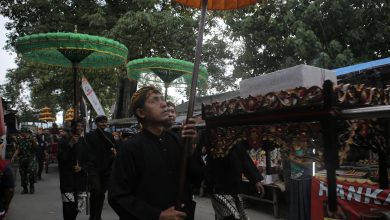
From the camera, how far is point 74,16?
1678cm

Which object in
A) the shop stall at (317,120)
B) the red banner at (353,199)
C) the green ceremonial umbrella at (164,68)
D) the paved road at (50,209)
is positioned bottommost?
the paved road at (50,209)

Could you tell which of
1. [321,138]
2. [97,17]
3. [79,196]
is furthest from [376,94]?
[97,17]

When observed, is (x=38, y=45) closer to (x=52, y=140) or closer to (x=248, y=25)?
(x=248, y=25)

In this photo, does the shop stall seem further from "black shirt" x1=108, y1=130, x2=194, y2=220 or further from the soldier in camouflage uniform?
the soldier in camouflage uniform

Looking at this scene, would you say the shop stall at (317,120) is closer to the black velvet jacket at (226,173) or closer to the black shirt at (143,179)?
the black shirt at (143,179)

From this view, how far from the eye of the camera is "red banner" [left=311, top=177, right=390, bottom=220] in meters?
4.71

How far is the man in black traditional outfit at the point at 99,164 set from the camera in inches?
266

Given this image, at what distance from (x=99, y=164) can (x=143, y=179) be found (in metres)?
4.50

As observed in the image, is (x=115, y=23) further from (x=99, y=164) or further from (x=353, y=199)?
(x=353, y=199)

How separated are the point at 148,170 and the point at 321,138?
1169 millimetres

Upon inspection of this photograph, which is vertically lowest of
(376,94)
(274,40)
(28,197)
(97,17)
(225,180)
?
(28,197)

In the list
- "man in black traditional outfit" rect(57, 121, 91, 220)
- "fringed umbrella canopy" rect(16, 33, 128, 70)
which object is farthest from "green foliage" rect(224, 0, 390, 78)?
"man in black traditional outfit" rect(57, 121, 91, 220)

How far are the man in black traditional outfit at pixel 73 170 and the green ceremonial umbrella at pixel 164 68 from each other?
334cm

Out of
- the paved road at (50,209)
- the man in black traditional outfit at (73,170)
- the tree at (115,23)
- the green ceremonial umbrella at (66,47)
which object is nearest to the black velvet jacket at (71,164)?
the man in black traditional outfit at (73,170)
